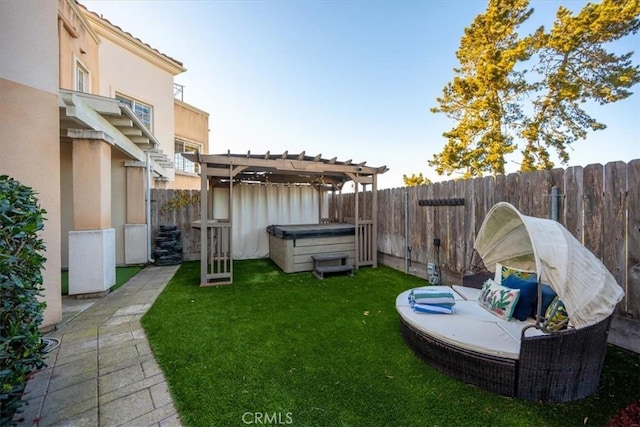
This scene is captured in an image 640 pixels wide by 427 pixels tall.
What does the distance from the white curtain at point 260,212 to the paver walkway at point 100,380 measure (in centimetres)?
443

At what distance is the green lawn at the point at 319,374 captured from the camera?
1.82 m

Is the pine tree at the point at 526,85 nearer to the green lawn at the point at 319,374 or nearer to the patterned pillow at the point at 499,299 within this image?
the patterned pillow at the point at 499,299

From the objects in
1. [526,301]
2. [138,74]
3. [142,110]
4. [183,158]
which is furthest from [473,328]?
[183,158]

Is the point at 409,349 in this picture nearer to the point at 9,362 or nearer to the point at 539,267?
the point at 539,267

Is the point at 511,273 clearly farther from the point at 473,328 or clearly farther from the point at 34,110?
the point at 34,110

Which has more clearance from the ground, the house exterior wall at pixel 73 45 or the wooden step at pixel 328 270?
the house exterior wall at pixel 73 45

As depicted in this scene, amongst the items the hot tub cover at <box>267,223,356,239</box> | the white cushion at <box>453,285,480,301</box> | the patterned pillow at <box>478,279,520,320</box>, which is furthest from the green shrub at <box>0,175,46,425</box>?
the hot tub cover at <box>267,223,356,239</box>

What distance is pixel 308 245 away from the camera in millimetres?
6043

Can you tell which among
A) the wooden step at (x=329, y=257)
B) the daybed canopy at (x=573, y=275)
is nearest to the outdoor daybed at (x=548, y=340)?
the daybed canopy at (x=573, y=275)

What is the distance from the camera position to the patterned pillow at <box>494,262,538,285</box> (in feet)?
9.14

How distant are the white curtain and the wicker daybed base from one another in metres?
6.93

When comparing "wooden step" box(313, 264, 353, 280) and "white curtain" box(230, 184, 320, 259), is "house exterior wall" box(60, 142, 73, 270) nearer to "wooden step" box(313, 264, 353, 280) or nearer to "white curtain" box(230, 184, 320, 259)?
"white curtain" box(230, 184, 320, 259)

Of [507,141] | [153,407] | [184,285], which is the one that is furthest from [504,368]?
[507,141]

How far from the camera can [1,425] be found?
1.43 meters
